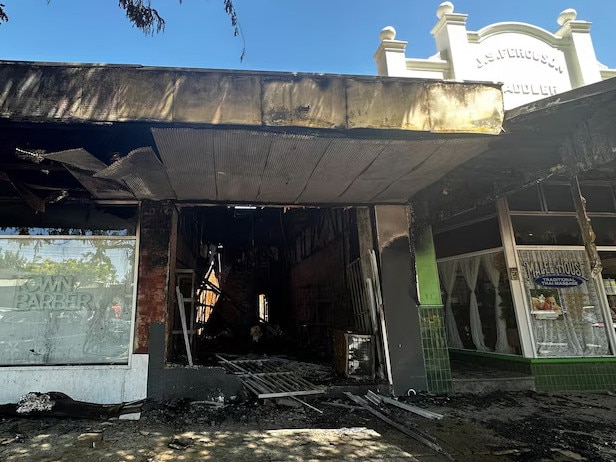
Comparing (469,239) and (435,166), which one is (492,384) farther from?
(435,166)

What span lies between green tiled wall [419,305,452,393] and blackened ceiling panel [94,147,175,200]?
4319 mm

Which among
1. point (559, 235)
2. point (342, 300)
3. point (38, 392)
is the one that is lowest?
point (38, 392)

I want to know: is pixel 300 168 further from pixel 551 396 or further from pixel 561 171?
pixel 551 396

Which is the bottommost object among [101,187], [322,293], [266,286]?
[322,293]

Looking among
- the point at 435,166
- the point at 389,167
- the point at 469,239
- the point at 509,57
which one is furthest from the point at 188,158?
the point at 509,57

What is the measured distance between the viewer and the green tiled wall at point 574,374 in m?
Result: 6.11

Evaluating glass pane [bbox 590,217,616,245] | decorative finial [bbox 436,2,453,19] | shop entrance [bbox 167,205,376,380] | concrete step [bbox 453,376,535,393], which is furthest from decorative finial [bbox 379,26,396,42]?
concrete step [bbox 453,376,535,393]

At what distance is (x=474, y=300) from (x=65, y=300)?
718 cm

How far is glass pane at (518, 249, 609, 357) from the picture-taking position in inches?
251

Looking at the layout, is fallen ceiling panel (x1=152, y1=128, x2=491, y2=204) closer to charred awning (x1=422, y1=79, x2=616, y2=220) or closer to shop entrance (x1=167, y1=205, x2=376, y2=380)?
charred awning (x1=422, y1=79, x2=616, y2=220)

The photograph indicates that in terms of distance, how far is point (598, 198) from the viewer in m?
7.33

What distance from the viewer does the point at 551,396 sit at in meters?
5.75

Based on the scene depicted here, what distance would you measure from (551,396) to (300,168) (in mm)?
5216

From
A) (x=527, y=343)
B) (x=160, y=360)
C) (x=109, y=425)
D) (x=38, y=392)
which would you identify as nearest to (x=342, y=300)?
(x=527, y=343)
